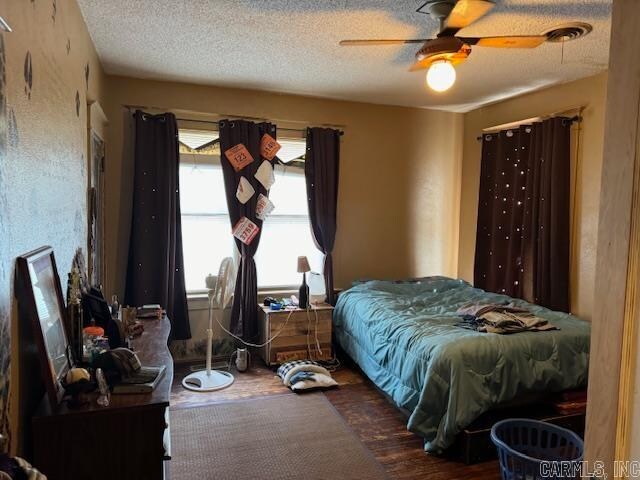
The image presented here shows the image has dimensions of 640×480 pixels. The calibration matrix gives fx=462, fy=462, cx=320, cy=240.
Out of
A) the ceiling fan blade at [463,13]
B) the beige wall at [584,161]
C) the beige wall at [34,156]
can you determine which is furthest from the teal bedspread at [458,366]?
the beige wall at [34,156]

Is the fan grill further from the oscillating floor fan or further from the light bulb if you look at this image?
the oscillating floor fan

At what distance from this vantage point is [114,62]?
3.47m

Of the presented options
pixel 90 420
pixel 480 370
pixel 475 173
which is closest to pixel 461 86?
pixel 475 173

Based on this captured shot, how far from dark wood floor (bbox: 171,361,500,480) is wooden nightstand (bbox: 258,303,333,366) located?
0.18 m

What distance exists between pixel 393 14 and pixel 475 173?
2616mm

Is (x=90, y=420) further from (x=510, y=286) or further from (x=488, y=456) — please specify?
(x=510, y=286)

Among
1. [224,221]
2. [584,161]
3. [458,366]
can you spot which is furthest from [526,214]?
[224,221]

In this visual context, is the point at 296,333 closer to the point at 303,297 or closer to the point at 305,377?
the point at 303,297

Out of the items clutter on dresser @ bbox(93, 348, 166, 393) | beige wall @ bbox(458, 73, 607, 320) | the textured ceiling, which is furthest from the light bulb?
clutter on dresser @ bbox(93, 348, 166, 393)

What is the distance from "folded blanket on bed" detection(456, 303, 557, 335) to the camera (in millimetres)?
2938

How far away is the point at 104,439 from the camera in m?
1.52

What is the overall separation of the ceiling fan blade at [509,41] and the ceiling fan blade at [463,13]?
100 millimetres

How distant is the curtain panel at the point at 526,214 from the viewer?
3.74 meters

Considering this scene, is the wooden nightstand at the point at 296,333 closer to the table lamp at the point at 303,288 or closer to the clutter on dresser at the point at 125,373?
the table lamp at the point at 303,288
